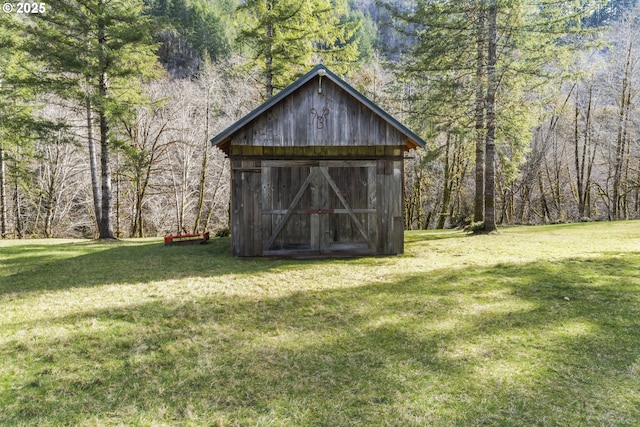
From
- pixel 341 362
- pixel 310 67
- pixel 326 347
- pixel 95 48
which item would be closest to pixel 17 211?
pixel 95 48

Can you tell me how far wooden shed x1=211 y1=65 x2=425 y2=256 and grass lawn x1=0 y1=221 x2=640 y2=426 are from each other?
2.45 metres

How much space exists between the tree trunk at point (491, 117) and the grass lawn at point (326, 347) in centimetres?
663

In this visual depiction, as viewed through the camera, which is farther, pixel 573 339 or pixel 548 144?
pixel 548 144

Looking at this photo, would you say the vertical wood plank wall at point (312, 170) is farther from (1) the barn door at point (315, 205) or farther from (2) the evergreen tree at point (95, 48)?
(2) the evergreen tree at point (95, 48)

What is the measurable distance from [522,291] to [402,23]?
539 inches

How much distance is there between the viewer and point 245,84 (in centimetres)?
2502

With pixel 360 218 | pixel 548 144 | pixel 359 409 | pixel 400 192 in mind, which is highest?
pixel 548 144

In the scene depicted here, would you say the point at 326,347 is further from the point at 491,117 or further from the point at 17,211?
the point at 17,211

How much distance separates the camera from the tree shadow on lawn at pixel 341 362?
3.34 metres

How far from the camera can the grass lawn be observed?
3.37m

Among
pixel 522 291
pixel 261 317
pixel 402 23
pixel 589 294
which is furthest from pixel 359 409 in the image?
pixel 402 23

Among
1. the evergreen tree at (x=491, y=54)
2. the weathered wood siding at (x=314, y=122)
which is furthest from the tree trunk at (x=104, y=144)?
the evergreen tree at (x=491, y=54)

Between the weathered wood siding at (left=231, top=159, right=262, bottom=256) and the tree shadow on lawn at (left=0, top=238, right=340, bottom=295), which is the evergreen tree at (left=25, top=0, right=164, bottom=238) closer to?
the tree shadow on lawn at (left=0, top=238, right=340, bottom=295)

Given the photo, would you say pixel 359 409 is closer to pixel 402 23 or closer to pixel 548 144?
pixel 402 23
